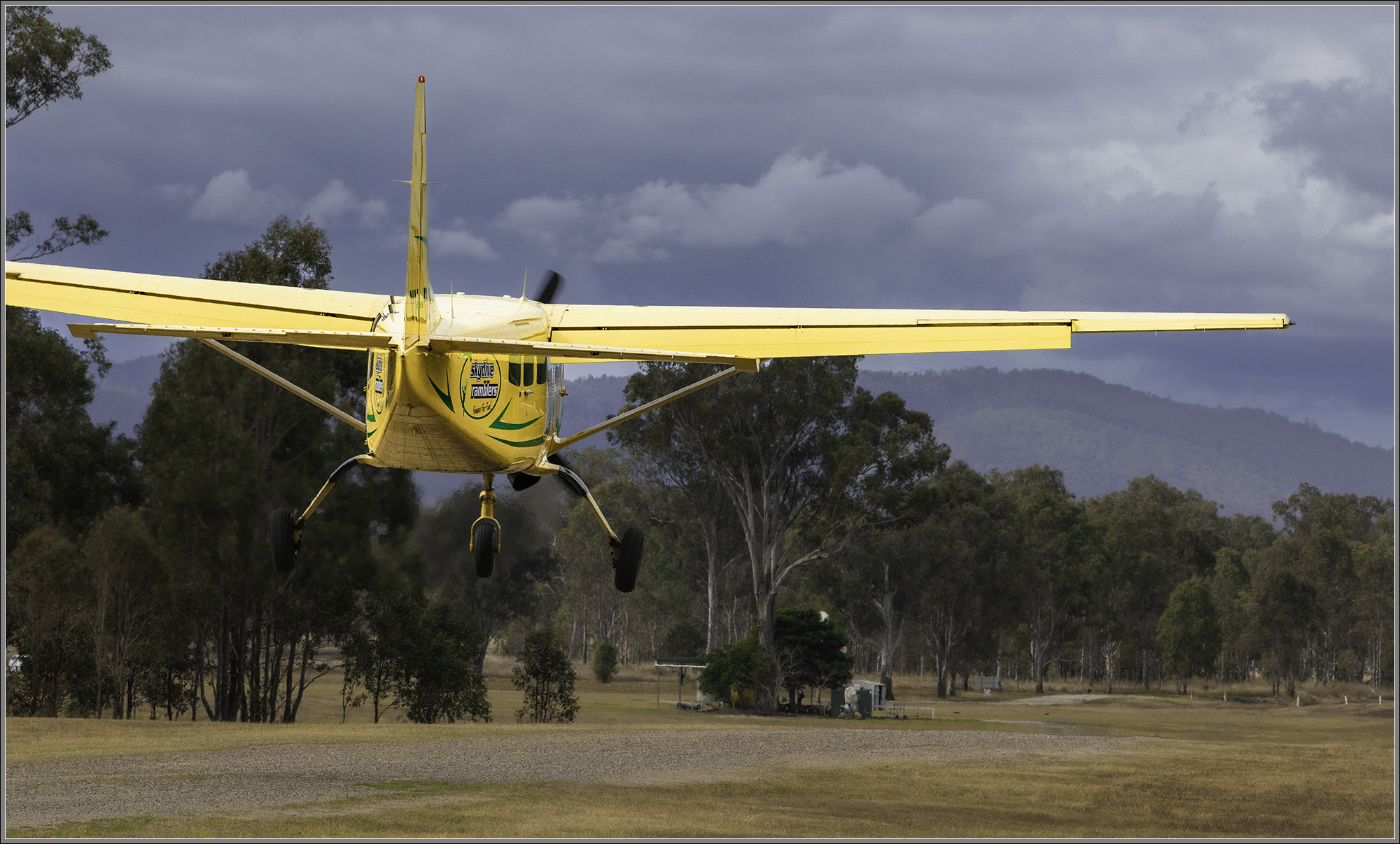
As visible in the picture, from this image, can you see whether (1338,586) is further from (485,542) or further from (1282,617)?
(485,542)

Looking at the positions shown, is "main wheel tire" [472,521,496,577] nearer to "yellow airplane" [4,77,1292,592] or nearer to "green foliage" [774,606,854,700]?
"yellow airplane" [4,77,1292,592]

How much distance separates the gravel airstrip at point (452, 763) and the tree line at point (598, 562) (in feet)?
34.2

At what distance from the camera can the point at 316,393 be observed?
38.4 metres

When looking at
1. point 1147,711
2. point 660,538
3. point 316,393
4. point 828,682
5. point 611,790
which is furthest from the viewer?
point 660,538

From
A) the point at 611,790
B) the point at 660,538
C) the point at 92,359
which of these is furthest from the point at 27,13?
the point at 660,538

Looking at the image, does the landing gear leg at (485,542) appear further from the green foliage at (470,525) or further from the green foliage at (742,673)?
the green foliage at (742,673)

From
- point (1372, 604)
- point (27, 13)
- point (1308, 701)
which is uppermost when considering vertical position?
point (27, 13)

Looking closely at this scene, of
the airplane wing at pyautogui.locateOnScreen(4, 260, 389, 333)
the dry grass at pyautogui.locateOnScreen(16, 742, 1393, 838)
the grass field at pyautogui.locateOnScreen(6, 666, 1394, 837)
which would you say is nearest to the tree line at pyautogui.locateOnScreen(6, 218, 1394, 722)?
the grass field at pyautogui.locateOnScreen(6, 666, 1394, 837)

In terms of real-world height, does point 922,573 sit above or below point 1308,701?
above

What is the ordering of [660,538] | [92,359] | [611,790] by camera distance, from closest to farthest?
[611,790] < [92,359] < [660,538]

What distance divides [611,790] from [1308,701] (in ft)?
252

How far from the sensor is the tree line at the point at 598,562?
120 feet

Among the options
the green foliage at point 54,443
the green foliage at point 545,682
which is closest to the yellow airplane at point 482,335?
the green foliage at point 54,443

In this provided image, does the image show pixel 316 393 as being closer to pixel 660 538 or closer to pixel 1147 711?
pixel 660 538
